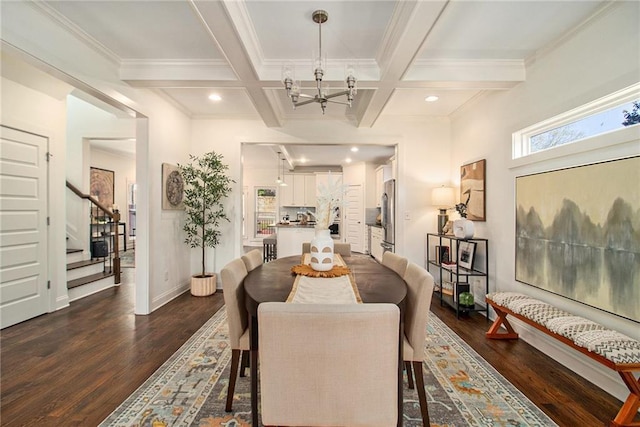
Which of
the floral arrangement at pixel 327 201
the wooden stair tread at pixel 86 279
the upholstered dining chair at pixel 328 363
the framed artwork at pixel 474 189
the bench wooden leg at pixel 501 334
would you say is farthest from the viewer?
the wooden stair tread at pixel 86 279

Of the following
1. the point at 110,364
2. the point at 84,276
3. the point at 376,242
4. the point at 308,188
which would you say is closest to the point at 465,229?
the point at 110,364

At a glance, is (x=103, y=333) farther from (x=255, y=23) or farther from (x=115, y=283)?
(x=255, y=23)

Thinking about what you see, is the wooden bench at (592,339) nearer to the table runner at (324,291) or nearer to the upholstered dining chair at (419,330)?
the upholstered dining chair at (419,330)

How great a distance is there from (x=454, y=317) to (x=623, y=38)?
9.20ft

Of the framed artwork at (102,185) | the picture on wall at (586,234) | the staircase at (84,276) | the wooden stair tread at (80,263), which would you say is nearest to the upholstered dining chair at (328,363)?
the picture on wall at (586,234)

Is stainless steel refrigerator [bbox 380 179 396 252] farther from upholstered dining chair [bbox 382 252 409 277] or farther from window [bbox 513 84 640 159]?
upholstered dining chair [bbox 382 252 409 277]

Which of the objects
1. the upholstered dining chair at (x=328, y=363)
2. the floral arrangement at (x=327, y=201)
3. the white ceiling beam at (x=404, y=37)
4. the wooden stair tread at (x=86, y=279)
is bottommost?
the wooden stair tread at (x=86, y=279)

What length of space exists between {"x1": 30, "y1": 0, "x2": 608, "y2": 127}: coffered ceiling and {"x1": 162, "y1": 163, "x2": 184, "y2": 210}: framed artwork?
113cm

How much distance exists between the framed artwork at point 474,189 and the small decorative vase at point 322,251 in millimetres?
2331

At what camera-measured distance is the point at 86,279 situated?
440cm

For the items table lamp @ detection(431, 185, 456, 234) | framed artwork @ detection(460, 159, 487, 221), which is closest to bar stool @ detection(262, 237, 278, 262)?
table lamp @ detection(431, 185, 456, 234)

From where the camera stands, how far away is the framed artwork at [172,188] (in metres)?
3.83

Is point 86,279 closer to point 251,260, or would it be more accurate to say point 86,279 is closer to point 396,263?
point 251,260

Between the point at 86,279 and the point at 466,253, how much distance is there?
17.5ft
